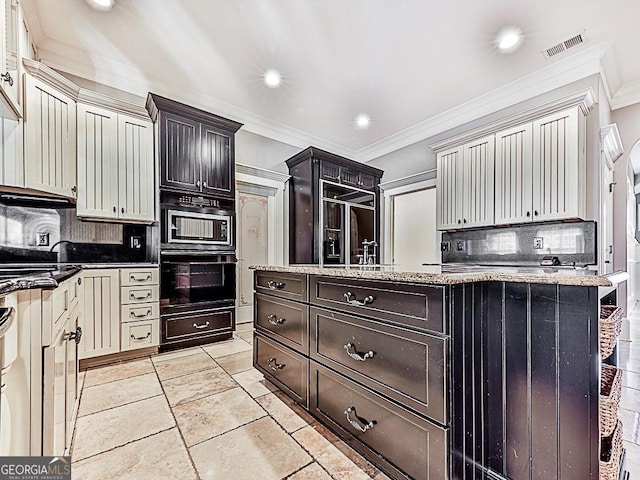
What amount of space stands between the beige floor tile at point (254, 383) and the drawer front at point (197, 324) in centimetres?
97

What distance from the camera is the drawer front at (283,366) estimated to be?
Result: 5.97 feet

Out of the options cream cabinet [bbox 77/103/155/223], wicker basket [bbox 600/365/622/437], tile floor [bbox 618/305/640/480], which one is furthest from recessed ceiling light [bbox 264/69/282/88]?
tile floor [bbox 618/305/640/480]

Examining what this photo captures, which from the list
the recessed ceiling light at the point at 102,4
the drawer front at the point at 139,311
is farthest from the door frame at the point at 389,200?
the recessed ceiling light at the point at 102,4

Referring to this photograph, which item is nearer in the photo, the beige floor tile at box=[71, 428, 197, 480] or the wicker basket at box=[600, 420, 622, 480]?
the wicker basket at box=[600, 420, 622, 480]

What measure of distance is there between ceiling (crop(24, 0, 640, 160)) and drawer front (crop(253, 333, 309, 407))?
8.79ft

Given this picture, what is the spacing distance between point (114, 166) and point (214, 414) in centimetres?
242

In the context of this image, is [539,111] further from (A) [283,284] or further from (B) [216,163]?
(B) [216,163]

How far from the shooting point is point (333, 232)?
4.48 metres

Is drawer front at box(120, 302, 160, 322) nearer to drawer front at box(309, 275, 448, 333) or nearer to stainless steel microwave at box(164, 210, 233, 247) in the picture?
stainless steel microwave at box(164, 210, 233, 247)

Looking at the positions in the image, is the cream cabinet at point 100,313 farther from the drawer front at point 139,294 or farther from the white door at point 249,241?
the white door at point 249,241

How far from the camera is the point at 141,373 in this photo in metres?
2.51

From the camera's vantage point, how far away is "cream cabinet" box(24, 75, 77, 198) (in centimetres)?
228

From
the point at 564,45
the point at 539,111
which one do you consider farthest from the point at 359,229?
the point at 564,45

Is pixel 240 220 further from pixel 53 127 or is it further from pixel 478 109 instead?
pixel 478 109
